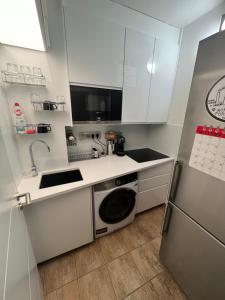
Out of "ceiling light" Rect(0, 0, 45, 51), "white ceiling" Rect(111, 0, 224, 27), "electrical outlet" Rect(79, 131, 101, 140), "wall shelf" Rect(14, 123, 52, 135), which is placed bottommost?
"electrical outlet" Rect(79, 131, 101, 140)

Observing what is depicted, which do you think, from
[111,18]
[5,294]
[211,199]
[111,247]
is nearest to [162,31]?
[111,18]

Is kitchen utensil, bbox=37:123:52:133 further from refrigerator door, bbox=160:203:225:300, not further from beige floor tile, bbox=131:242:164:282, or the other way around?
beige floor tile, bbox=131:242:164:282

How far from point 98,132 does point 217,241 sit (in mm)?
1622

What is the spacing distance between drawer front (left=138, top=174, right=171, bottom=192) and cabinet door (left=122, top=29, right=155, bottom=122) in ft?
2.77

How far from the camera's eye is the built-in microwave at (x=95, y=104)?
50.3 inches

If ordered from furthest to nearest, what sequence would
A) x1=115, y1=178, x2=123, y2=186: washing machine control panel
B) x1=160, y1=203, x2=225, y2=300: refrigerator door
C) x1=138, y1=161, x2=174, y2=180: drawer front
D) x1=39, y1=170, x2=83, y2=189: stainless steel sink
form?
x1=138, y1=161, x2=174, y2=180: drawer front
x1=115, y1=178, x2=123, y2=186: washing machine control panel
x1=39, y1=170, x2=83, y2=189: stainless steel sink
x1=160, y1=203, x2=225, y2=300: refrigerator door

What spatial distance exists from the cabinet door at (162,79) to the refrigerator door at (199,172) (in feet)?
2.89

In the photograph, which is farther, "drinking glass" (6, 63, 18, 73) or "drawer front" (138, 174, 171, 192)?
"drawer front" (138, 174, 171, 192)

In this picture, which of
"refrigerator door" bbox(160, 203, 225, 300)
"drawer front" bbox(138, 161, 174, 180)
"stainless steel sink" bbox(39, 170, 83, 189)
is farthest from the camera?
"drawer front" bbox(138, 161, 174, 180)

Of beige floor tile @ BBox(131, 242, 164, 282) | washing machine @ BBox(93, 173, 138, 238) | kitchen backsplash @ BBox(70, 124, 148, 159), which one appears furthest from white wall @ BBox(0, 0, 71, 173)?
beige floor tile @ BBox(131, 242, 164, 282)

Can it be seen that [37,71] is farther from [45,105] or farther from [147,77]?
[147,77]

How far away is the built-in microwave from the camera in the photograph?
4.19 feet

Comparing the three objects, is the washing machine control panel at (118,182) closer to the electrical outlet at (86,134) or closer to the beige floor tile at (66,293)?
the electrical outlet at (86,134)

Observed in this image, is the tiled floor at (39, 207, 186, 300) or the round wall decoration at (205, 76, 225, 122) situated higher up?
the round wall decoration at (205, 76, 225, 122)
